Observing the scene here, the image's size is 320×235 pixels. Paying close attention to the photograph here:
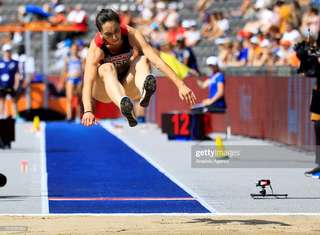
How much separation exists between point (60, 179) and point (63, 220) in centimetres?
480

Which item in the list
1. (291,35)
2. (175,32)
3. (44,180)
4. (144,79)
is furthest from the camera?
(175,32)

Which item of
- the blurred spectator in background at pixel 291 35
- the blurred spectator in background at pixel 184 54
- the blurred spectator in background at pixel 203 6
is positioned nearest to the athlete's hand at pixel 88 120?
the blurred spectator in background at pixel 291 35

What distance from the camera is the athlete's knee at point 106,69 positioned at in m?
12.3

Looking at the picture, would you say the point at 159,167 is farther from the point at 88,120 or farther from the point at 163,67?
the point at 88,120

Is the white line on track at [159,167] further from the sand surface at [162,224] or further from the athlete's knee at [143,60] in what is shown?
the athlete's knee at [143,60]

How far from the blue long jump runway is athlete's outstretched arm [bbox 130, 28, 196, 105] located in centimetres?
177

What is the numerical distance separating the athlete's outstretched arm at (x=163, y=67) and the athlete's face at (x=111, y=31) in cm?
30

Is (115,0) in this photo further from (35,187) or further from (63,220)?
(63,220)

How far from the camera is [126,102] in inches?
458

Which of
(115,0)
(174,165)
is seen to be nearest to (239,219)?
(174,165)

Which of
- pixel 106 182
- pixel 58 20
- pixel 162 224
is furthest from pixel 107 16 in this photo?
pixel 58 20

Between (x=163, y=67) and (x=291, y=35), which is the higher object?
(x=291, y=35)

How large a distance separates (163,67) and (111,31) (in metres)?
0.66

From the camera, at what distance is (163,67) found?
11.9 meters
